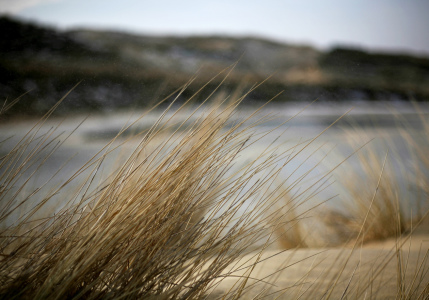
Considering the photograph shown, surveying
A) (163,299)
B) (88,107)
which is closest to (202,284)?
(163,299)

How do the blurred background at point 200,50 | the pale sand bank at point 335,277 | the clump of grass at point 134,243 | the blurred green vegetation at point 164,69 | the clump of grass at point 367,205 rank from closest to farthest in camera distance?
the clump of grass at point 134,243 → the pale sand bank at point 335,277 → the clump of grass at point 367,205 → the blurred background at point 200,50 → the blurred green vegetation at point 164,69

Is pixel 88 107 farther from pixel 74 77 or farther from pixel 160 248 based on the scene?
pixel 160 248

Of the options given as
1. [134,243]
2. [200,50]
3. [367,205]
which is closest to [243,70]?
[200,50]

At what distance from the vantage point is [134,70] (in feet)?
8.66

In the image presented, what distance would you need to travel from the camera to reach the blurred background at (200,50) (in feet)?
5.84

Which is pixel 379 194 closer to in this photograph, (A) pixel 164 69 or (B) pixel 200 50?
(A) pixel 164 69

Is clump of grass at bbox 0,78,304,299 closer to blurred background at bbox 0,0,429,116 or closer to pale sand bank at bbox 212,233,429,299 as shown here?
pale sand bank at bbox 212,233,429,299

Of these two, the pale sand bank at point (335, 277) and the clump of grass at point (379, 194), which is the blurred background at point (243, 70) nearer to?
the clump of grass at point (379, 194)

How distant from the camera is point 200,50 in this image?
2.72 m

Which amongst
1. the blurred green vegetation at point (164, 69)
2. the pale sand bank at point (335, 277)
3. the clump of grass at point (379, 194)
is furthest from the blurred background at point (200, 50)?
the pale sand bank at point (335, 277)

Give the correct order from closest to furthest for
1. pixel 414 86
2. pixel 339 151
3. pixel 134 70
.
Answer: pixel 339 151
pixel 134 70
pixel 414 86

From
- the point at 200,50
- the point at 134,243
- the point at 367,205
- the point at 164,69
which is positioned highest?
the point at 200,50

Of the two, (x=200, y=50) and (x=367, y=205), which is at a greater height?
(x=200, y=50)

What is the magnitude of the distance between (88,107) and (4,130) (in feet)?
2.51
